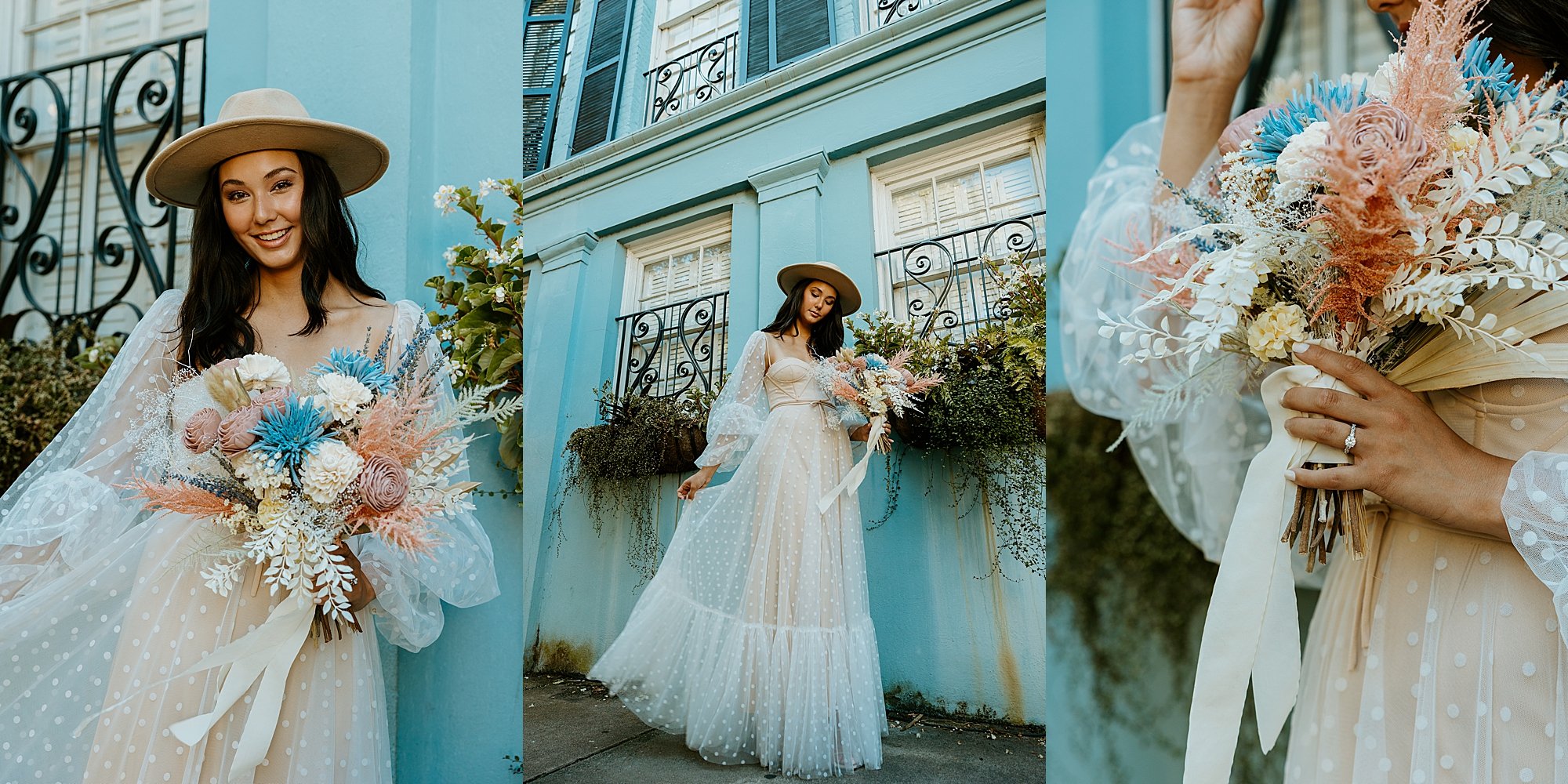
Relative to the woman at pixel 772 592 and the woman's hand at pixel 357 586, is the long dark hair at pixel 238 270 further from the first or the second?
the woman at pixel 772 592

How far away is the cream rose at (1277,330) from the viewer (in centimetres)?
109

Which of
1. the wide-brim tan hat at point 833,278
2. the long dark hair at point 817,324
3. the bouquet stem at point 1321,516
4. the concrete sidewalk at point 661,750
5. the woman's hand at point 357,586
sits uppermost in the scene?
the wide-brim tan hat at point 833,278

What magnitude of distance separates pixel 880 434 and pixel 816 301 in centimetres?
26

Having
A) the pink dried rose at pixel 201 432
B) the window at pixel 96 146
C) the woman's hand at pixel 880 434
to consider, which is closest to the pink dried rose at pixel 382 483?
the pink dried rose at pixel 201 432

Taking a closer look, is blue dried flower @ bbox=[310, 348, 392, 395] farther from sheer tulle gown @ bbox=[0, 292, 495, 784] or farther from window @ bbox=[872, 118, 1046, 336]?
window @ bbox=[872, 118, 1046, 336]

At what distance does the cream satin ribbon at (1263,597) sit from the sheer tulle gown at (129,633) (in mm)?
1352

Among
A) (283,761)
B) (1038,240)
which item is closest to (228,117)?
(283,761)

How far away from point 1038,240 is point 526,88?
138 centimetres

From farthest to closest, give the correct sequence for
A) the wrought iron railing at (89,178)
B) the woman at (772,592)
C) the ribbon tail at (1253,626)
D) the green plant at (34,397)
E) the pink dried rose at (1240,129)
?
the wrought iron railing at (89,178), the green plant at (34,397), the woman at (772,592), the pink dried rose at (1240,129), the ribbon tail at (1253,626)

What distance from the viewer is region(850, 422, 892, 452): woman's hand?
1.54 metres

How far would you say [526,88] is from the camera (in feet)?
7.36

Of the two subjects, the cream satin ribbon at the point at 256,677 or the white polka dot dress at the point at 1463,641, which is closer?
the white polka dot dress at the point at 1463,641

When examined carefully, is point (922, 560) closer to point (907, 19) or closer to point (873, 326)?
point (873, 326)

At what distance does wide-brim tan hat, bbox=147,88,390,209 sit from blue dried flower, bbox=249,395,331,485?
0.65 m
